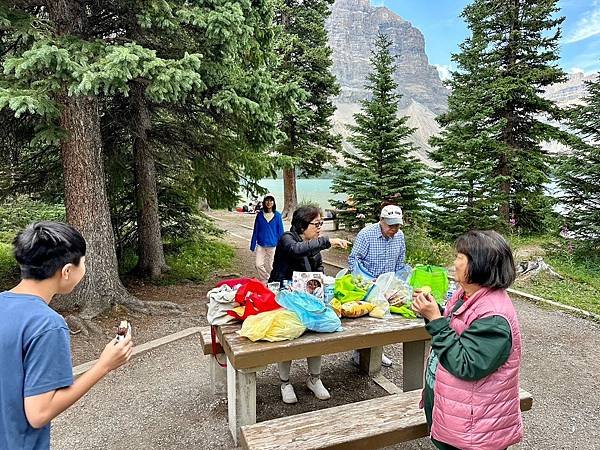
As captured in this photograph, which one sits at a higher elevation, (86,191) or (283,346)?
(86,191)

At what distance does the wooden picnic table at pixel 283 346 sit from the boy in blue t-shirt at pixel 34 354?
1293 mm

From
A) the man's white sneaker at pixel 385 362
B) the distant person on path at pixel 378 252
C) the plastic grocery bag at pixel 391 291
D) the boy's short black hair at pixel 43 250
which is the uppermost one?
the boy's short black hair at pixel 43 250

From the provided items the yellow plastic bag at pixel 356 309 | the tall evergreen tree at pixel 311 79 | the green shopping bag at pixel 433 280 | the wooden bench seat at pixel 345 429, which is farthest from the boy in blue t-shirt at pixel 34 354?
the tall evergreen tree at pixel 311 79

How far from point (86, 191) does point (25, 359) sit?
498cm

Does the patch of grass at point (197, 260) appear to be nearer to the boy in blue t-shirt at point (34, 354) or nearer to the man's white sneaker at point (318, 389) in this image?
the man's white sneaker at point (318, 389)

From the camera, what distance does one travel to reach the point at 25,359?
1.44 metres

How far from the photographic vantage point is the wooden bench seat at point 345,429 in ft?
8.11

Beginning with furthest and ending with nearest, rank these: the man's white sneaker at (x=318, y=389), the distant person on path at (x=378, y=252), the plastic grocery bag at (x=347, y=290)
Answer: the distant person on path at (x=378, y=252) < the man's white sneaker at (x=318, y=389) < the plastic grocery bag at (x=347, y=290)

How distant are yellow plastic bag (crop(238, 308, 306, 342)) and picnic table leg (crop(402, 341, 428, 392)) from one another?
1455mm

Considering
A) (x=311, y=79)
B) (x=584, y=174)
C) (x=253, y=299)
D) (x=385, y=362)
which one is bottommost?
(x=385, y=362)

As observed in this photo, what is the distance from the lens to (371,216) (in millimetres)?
11320

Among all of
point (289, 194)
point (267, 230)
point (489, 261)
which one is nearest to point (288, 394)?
point (489, 261)

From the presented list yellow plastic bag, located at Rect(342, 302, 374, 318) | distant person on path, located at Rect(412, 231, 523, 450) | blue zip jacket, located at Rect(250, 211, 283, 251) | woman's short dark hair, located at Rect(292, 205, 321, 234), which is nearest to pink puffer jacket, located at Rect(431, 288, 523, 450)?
distant person on path, located at Rect(412, 231, 523, 450)

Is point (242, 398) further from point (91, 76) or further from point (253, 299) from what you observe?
point (91, 76)
